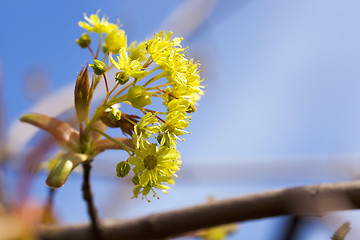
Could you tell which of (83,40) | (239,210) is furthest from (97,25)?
(239,210)

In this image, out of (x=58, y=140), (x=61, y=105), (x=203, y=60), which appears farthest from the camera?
(x=203, y=60)

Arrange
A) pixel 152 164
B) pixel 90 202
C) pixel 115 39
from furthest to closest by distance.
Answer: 1. pixel 90 202
2. pixel 115 39
3. pixel 152 164

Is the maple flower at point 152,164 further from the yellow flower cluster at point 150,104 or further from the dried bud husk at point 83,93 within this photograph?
the dried bud husk at point 83,93

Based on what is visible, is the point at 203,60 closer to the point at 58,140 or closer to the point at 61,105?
the point at 61,105

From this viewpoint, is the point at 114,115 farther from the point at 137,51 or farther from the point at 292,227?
the point at 292,227

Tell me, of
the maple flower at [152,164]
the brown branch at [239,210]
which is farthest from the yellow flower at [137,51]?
the brown branch at [239,210]

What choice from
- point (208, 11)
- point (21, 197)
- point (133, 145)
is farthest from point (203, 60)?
point (133, 145)
